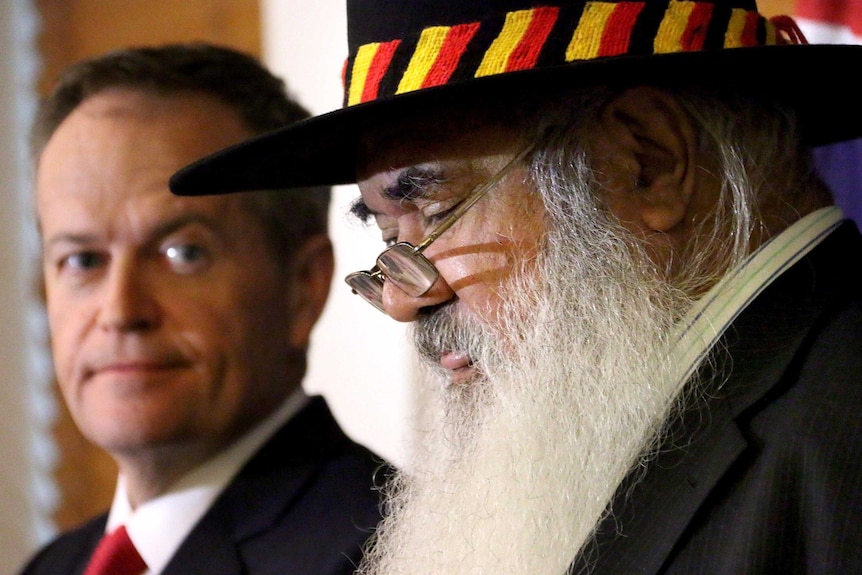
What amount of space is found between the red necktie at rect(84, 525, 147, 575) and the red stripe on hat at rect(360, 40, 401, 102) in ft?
2.79

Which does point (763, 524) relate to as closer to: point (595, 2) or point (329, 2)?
point (595, 2)

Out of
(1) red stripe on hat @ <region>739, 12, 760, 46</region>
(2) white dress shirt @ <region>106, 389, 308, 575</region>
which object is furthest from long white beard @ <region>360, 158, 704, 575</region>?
(2) white dress shirt @ <region>106, 389, 308, 575</region>

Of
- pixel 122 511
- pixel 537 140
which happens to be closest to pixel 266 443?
pixel 122 511

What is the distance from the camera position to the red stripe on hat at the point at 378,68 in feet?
3.48

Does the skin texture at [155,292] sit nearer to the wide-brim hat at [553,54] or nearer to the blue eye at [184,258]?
the blue eye at [184,258]

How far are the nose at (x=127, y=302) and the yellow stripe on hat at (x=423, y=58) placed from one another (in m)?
0.63

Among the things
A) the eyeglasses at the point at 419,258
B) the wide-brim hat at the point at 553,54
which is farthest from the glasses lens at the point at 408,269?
the wide-brim hat at the point at 553,54

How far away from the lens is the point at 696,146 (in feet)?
3.43

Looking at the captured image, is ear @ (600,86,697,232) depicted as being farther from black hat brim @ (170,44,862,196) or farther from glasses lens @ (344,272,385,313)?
glasses lens @ (344,272,385,313)

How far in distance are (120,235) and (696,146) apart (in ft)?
2.91

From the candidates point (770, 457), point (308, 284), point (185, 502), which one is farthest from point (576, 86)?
point (185, 502)

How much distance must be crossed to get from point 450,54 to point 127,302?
704 mm

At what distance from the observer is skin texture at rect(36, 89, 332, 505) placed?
1.45m

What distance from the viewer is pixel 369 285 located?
1.20m
